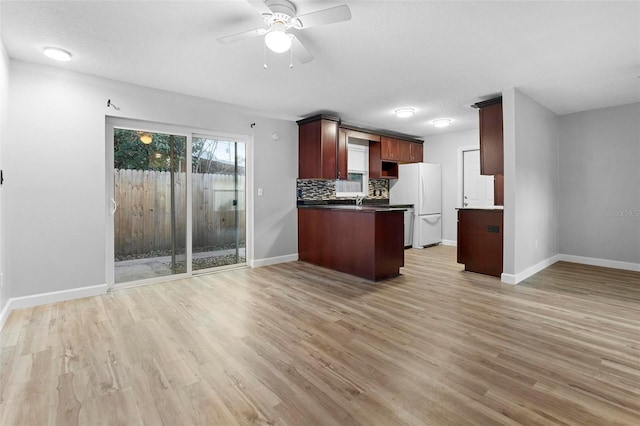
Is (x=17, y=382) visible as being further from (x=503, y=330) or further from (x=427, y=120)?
(x=427, y=120)

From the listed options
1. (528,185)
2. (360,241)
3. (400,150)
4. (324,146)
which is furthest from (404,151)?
(360,241)

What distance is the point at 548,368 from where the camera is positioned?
6.58ft

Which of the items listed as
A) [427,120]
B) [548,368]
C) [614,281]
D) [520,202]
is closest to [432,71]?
[520,202]

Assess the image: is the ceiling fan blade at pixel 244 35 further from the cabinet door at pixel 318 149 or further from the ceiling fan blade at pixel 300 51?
the cabinet door at pixel 318 149

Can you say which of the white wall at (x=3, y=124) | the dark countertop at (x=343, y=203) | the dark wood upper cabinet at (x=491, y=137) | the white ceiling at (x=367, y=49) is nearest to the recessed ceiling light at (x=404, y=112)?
the white ceiling at (x=367, y=49)

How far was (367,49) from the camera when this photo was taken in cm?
284

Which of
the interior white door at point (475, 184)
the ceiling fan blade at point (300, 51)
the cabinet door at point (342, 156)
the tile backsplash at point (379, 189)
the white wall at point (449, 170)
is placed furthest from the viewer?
the tile backsplash at point (379, 189)

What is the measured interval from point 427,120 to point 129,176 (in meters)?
4.84

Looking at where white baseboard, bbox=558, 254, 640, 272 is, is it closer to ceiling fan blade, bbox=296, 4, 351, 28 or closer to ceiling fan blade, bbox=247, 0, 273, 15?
ceiling fan blade, bbox=296, 4, 351, 28

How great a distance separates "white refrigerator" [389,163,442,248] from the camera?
6.57 metres

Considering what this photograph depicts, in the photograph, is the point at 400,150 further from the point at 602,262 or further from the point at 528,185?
the point at 602,262

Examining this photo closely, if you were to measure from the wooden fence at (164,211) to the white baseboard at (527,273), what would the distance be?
152 inches

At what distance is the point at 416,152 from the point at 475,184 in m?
1.49

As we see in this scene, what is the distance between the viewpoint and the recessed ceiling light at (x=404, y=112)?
487cm
